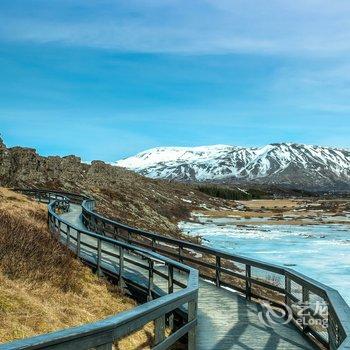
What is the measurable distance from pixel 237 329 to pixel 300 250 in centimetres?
2860

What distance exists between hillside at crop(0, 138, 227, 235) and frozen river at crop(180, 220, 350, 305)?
5.29 m

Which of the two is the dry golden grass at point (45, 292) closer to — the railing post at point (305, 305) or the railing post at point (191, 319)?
the railing post at point (191, 319)

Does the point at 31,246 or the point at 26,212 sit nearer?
the point at 31,246

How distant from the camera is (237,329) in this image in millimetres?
9961

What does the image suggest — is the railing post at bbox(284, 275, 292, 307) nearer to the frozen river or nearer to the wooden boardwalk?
the wooden boardwalk

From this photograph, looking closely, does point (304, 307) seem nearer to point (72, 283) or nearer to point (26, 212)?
point (72, 283)

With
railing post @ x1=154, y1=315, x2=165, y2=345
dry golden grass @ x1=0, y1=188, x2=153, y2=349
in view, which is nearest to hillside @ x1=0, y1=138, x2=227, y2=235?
dry golden grass @ x1=0, y1=188, x2=153, y2=349

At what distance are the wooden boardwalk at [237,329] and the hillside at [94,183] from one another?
28.7 meters

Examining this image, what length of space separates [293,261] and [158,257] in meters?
21.4

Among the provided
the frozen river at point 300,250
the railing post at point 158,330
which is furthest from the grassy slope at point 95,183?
the railing post at point 158,330

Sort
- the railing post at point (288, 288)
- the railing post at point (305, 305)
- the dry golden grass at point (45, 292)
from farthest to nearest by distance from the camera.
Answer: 1. the railing post at point (288, 288)
2. the railing post at point (305, 305)
3. the dry golden grass at point (45, 292)

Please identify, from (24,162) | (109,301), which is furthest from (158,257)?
(24,162)

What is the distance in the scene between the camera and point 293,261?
3130cm

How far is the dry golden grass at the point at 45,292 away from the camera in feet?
30.5
